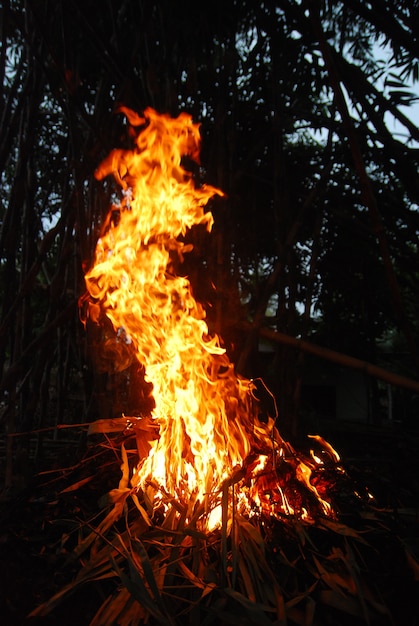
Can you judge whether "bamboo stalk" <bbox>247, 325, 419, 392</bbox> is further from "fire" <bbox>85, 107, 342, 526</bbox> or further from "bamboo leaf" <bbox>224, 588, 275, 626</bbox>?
"bamboo leaf" <bbox>224, 588, 275, 626</bbox>

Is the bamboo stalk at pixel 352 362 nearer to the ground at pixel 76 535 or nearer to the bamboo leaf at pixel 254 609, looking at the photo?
the ground at pixel 76 535

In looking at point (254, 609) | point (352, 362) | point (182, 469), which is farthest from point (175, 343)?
point (254, 609)

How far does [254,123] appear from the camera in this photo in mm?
3225

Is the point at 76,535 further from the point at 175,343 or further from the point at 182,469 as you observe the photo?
the point at 175,343

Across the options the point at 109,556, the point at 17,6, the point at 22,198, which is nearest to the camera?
the point at 109,556

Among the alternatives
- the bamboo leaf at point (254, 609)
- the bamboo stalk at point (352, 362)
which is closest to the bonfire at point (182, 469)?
the bamboo leaf at point (254, 609)

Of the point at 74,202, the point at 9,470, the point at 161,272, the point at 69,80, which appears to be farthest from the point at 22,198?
the point at 9,470

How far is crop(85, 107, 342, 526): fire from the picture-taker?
1.47m

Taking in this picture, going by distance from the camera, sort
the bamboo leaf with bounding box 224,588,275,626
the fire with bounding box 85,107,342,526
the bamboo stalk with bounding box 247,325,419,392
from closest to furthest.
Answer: the bamboo leaf with bounding box 224,588,275,626
the fire with bounding box 85,107,342,526
the bamboo stalk with bounding box 247,325,419,392

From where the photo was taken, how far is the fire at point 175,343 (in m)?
1.47

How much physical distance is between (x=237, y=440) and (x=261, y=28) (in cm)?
245

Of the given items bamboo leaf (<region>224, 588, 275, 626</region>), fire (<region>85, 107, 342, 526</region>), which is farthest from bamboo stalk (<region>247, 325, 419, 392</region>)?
A: bamboo leaf (<region>224, 588, 275, 626</region>)

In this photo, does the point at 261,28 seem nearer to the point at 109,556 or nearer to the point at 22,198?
the point at 22,198

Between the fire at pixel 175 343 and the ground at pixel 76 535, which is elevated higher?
the fire at pixel 175 343
